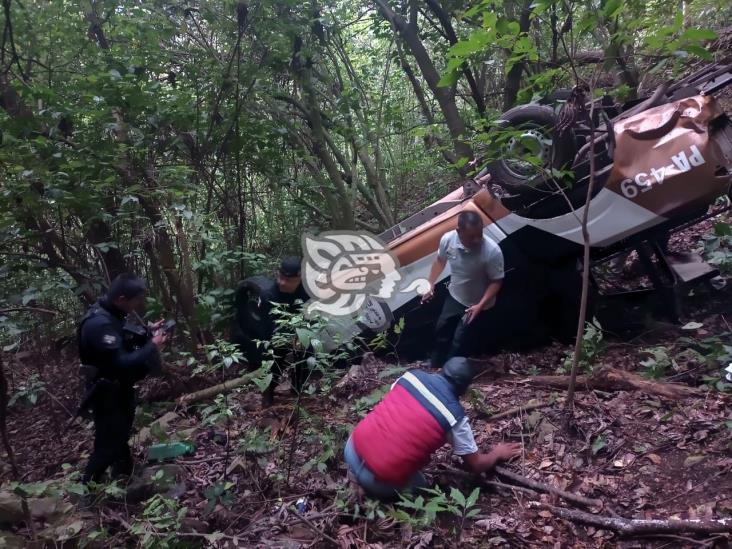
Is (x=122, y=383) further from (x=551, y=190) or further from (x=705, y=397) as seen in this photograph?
(x=705, y=397)

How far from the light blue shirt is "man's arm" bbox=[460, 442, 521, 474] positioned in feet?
5.32

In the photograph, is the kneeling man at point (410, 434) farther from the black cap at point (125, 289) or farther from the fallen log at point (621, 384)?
the black cap at point (125, 289)

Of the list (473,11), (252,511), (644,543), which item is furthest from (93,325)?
(644,543)

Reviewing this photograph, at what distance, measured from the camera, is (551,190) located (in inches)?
184

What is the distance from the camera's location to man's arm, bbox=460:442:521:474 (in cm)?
328

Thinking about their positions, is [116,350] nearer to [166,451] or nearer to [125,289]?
[125,289]

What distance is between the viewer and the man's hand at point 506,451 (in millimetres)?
3436

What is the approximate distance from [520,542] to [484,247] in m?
2.44

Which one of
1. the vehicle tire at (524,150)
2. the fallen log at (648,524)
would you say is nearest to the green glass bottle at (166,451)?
the fallen log at (648,524)

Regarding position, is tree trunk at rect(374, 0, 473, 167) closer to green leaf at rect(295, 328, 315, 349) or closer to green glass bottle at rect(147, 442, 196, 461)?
green leaf at rect(295, 328, 315, 349)

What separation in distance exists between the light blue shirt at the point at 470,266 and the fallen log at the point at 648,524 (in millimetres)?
2170

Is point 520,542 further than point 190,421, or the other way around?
point 190,421

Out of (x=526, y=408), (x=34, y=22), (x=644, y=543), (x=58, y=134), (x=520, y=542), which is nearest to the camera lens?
(x=644, y=543)

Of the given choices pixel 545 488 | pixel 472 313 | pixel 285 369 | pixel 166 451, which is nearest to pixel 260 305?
pixel 285 369
